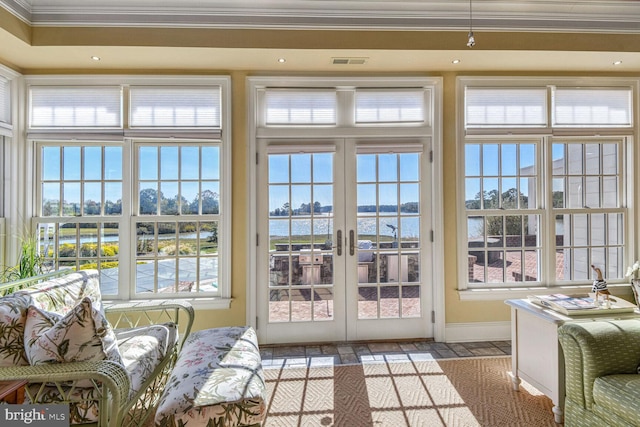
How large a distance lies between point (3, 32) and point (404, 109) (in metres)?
3.30

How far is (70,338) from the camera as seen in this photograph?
1629 millimetres

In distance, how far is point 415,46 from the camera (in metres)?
2.93

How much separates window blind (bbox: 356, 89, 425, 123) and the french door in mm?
233

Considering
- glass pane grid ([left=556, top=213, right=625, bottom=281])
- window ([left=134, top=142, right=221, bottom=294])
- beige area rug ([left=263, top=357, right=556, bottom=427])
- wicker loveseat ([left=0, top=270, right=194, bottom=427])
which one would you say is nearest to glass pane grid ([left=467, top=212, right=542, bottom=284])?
glass pane grid ([left=556, top=213, right=625, bottom=281])

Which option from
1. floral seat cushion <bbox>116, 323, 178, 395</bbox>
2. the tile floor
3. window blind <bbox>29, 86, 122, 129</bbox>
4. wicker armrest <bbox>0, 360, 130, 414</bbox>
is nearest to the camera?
wicker armrest <bbox>0, 360, 130, 414</bbox>

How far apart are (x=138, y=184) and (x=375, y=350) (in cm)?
270

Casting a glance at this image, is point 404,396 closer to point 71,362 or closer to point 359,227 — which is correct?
point 359,227

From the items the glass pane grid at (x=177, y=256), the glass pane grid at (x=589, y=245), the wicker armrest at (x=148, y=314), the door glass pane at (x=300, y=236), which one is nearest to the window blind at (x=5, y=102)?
the glass pane grid at (x=177, y=256)

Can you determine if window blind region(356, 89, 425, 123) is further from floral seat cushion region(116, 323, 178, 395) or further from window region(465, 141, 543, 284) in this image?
floral seat cushion region(116, 323, 178, 395)

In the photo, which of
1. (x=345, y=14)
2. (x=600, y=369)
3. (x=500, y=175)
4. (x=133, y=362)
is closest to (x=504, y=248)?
(x=500, y=175)

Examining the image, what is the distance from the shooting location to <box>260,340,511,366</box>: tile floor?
3074mm

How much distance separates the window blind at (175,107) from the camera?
3289mm

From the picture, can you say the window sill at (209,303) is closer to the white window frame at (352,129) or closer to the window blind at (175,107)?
the white window frame at (352,129)

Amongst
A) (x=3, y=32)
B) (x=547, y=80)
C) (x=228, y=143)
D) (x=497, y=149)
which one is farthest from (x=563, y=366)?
(x=3, y=32)
